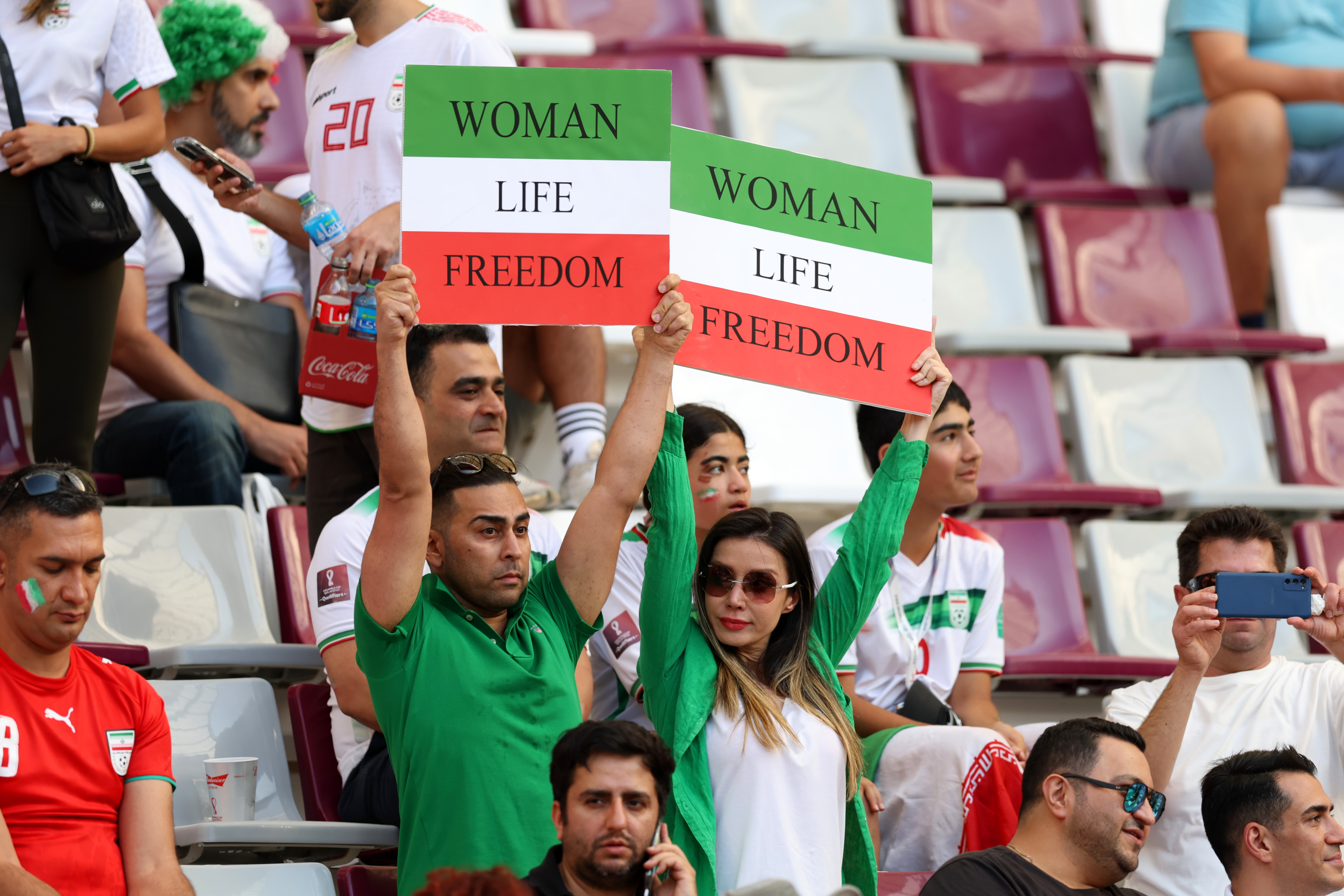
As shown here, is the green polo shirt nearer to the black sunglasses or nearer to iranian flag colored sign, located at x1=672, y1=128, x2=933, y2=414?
iranian flag colored sign, located at x1=672, y1=128, x2=933, y2=414

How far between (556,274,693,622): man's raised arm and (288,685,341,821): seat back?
28.6 inches

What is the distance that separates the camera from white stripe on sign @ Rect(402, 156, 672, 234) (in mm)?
2570

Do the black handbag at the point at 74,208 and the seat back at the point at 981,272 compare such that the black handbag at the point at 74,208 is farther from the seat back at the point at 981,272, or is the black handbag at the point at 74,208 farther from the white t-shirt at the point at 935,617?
the seat back at the point at 981,272

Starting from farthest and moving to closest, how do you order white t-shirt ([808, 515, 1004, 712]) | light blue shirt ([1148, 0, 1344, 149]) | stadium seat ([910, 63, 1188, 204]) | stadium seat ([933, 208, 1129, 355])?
stadium seat ([910, 63, 1188, 204])
light blue shirt ([1148, 0, 1344, 149])
stadium seat ([933, 208, 1129, 355])
white t-shirt ([808, 515, 1004, 712])

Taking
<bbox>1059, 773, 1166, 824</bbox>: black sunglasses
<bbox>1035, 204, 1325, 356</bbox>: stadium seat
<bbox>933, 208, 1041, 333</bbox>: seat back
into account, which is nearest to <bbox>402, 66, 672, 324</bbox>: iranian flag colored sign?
<bbox>1059, 773, 1166, 824</bbox>: black sunglasses

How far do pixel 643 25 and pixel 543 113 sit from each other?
298 cm

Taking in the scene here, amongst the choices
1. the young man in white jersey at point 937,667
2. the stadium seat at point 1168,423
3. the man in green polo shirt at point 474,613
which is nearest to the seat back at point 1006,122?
the stadium seat at point 1168,423

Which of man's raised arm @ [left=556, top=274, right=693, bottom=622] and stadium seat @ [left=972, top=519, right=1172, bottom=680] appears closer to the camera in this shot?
man's raised arm @ [left=556, top=274, right=693, bottom=622]

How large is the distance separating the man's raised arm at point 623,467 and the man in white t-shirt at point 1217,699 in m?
0.97

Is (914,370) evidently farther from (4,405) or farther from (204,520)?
(4,405)

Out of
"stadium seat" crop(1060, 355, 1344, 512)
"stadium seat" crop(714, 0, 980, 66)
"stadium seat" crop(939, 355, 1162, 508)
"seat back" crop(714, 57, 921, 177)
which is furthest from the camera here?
"stadium seat" crop(714, 0, 980, 66)

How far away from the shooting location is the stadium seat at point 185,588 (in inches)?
135

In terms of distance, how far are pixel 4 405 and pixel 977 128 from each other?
3.07 metres

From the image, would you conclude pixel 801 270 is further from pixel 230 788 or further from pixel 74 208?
pixel 74 208
